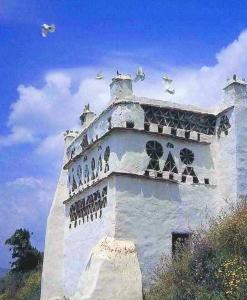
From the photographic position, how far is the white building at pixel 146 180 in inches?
771

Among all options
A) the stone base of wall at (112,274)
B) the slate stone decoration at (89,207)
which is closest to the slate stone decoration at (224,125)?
the slate stone decoration at (89,207)

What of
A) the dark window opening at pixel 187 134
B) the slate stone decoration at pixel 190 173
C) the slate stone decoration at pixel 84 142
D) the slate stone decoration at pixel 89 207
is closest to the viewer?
the slate stone decoration at pixel 89 207

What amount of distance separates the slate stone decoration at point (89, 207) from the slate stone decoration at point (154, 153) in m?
2.21

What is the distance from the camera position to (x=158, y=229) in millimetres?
20578

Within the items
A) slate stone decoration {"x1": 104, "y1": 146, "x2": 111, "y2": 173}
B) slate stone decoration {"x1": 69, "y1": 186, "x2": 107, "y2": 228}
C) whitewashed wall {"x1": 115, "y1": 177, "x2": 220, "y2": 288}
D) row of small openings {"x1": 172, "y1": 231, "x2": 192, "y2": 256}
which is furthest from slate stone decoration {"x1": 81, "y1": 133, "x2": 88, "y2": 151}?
row of small openings {"x1": 172, "y1": 231, "x2": 192, "y2": 256}

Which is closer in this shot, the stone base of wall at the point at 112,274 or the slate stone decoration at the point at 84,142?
the stone base of wall at the point at 112,274

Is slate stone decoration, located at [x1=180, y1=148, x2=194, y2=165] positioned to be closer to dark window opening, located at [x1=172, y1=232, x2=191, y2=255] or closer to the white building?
the white building

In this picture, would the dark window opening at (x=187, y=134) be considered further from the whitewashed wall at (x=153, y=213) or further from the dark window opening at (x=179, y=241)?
the dark window opening at (x=179, y=241)

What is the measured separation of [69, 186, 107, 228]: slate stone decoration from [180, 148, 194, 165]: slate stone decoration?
3.59 meters

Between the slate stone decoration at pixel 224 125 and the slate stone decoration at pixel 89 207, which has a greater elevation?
the slate stone decoration at pixel 224 125

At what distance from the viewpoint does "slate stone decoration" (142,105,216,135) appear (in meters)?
21.8

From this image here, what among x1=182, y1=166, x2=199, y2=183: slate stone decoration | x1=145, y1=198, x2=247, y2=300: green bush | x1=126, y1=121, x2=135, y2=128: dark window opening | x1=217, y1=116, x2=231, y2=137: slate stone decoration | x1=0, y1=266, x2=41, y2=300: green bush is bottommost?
x1=145, y1=198, x2=247, y2=300: green bush

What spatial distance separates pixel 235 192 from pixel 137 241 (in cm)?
448

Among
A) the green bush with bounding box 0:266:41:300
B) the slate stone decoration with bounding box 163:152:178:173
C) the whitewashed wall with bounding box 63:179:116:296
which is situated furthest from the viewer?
the green bush with bounding box 0:266:41:300
